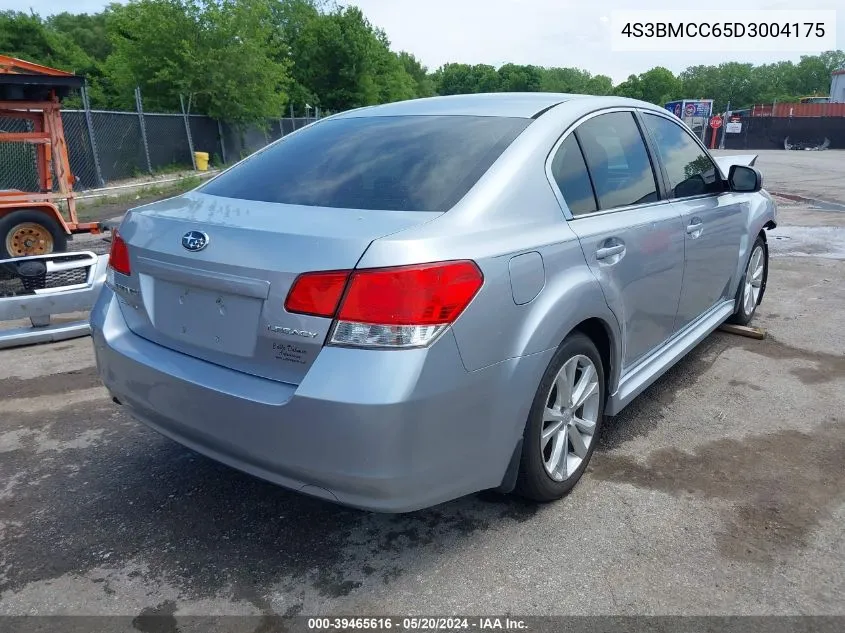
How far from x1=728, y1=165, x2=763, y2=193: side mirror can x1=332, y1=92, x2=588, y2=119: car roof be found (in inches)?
56.5

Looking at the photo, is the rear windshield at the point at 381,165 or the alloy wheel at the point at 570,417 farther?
the alloy wheel at the point at 570,417

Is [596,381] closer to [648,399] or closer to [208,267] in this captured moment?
[648,399]

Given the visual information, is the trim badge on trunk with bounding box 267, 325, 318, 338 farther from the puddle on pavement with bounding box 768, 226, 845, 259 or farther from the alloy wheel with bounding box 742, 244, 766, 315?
the puddle on pavement with bounding box 768, 226, 845, 259

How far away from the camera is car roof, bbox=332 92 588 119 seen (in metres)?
3.06

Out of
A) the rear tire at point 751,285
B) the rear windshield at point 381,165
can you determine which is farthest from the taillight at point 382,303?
the rear tire at point 751,285

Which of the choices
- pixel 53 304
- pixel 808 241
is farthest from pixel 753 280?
pixel 53 304

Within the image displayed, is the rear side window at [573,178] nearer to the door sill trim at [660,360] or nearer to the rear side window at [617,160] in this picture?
the rear side window at [617,160]

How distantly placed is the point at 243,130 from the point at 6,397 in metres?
23.2

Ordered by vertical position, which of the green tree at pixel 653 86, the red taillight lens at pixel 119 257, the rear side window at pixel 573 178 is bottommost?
the red taillight lens at pixel 119 257

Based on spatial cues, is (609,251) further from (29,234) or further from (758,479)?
(29,234)

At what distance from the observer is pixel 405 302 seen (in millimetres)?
2088

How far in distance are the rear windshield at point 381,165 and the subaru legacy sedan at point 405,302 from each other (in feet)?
0.04

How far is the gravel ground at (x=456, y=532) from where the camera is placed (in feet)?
7.62

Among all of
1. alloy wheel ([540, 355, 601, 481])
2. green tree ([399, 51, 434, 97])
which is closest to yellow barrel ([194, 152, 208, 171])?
alloy wheel ([540, 355, 601, 481])
